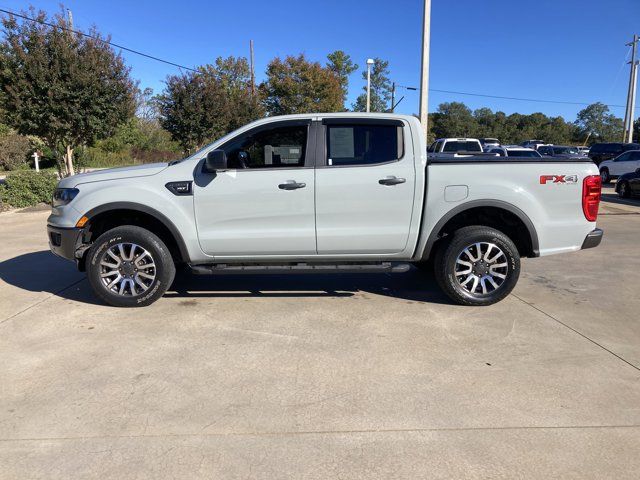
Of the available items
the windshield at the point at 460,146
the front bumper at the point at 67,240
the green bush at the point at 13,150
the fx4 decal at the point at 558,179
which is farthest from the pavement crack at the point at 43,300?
the green bush at the point at 13,150

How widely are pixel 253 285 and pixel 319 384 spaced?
2.61m

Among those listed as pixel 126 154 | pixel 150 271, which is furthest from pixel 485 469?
pixel 126 154

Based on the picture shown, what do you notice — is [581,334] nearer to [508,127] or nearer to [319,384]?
[319,384]

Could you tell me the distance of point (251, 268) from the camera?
16.1 ft

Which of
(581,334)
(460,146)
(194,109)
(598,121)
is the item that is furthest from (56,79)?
(598,121)

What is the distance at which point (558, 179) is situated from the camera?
482 cm

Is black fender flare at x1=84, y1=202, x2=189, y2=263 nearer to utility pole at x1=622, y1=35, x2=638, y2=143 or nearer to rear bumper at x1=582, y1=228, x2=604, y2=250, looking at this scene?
rear bumper at x1=582, y1=228, x2=604, y2=250

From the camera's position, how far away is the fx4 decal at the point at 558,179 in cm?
482

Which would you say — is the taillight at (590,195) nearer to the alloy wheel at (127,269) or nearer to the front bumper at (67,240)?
the alloy wheel at (127,269)

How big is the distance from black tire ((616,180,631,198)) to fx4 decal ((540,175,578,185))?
44.8 ft

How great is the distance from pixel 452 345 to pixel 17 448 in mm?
3154

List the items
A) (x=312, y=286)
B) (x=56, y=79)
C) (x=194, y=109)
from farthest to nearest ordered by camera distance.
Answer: (x=194, y=109), (x=56, y=79), (x=312, y=286)

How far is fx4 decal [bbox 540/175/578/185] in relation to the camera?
4816mm

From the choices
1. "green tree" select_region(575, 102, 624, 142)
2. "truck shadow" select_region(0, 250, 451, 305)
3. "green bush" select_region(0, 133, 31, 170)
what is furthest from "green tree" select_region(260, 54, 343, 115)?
"green tree" select_region(575, 102, 624, 142)
